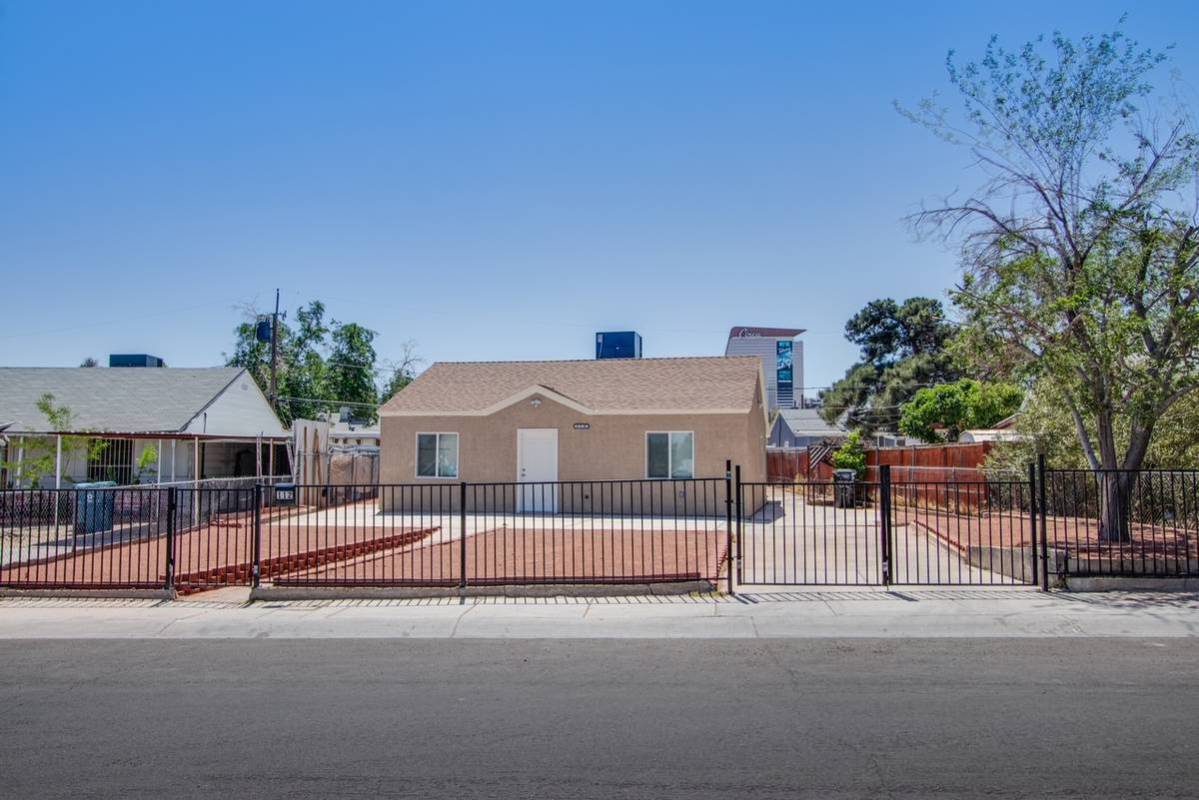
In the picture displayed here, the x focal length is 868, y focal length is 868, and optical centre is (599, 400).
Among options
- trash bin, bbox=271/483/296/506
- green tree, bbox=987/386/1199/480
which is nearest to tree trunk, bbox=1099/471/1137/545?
green tree, bbox=987/386/1199/480

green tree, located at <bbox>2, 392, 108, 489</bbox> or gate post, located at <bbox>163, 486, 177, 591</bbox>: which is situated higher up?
green tree, located at <bbox>2, 392, 108, 489</bbox>

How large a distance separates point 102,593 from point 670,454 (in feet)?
47.3

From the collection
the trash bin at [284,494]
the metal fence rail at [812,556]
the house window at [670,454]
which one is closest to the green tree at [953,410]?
the house window at [670,454]

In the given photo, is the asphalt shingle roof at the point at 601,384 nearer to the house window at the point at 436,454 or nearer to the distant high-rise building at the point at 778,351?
the house window at the point at 436,454

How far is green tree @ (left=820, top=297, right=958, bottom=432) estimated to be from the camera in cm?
5366

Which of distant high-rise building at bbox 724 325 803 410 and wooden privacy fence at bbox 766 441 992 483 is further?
distant high-rise building at bbox 724 325 803 410

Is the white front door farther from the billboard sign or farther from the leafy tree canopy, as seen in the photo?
the billboard sign

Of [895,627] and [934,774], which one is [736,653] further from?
[934,774]

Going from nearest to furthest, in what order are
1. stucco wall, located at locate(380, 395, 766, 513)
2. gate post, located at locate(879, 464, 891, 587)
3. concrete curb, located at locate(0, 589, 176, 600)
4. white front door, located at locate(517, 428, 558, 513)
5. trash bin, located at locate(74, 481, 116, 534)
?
1. gate post, located at locate(879, 464, 891, 587)
2. concrete curb, located at locate(0, 589, 176, 600)
3. trash bin, located at locate(74, 481, 116, 534)
4. stucco wall, located at locate(380, 395, 766, 513)
5. white front door, located at locate(517, 428, 558, 513)

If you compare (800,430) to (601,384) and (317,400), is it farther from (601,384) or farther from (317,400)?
(601,384)

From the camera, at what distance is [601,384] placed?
25109mm

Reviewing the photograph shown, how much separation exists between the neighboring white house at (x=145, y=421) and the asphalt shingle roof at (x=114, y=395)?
29 millimetres

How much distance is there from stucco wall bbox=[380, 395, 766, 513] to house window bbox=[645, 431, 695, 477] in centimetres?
16

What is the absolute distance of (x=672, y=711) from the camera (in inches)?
246
